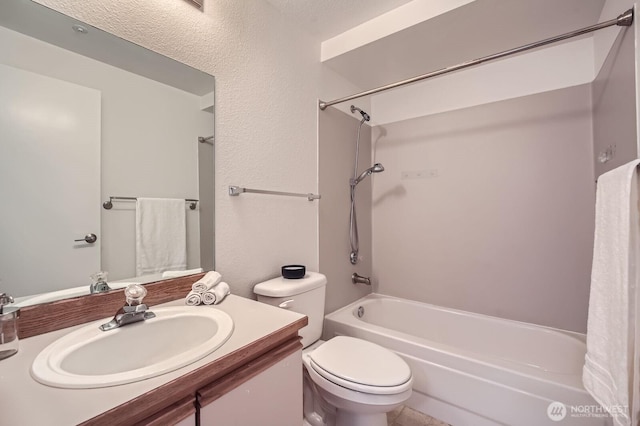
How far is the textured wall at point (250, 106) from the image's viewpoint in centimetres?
107

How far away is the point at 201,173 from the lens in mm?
1200

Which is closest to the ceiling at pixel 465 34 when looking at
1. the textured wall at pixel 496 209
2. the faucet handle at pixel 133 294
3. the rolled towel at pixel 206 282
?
the textured wall at pixel 496 209

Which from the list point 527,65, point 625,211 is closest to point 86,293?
→ point 625,211

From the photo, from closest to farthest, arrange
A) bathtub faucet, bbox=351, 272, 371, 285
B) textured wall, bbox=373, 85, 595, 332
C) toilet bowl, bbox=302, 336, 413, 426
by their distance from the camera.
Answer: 1. toilet bowl, bbox=302, 336, 413, 426
2. textured wall, bbox=373, 85, 595, 332
3. bathtub faucet, bbox=351, 272, 371, 285

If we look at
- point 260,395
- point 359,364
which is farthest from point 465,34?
point 260,395

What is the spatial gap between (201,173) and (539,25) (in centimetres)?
210

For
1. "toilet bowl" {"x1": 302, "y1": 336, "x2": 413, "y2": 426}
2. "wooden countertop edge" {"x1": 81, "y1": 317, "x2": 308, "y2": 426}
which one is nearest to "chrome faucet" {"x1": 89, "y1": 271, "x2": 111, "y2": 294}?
"wooden countertop edge" {"x1": 81, "y1": 317, "x2": 308, "y2": 426}

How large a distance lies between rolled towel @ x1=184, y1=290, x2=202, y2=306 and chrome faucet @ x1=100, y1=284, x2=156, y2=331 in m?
0.13

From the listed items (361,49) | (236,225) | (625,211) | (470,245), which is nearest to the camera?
(625,211)

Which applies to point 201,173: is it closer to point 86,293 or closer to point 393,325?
point 86,293

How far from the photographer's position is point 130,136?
100 centimetres

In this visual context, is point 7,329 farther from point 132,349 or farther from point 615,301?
point 615,301

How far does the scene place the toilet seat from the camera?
113 cm

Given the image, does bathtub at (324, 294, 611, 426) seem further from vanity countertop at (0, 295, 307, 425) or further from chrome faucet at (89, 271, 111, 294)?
chrome faucet at (89, 271, 111, 294)
